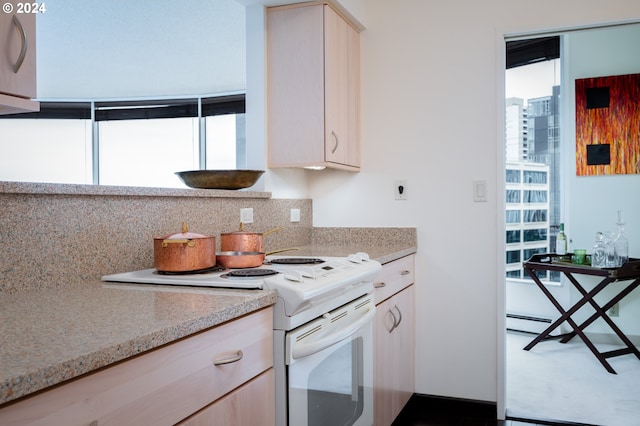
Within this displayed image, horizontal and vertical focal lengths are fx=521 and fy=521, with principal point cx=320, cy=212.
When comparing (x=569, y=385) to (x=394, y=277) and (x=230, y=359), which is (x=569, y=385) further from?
(x=230, y=359)

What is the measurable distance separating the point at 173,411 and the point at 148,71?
5.23m

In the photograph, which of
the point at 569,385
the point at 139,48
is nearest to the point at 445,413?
the point at 569,385

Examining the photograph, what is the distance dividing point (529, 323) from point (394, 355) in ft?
5.07

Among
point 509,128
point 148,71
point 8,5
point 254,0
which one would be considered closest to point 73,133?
point 148,71

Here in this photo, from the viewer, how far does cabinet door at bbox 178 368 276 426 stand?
1090 millimetres

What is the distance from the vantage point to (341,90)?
268 cm

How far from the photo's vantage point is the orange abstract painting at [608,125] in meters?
3.30

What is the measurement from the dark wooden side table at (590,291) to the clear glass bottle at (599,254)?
0.09 meters

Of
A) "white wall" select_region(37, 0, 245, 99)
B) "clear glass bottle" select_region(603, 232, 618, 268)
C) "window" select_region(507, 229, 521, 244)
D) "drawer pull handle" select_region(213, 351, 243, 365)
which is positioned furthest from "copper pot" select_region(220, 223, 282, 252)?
"clear glass bottle" select_region(603, 232, 618, 268)

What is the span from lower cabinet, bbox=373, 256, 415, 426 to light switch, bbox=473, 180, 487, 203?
46cm

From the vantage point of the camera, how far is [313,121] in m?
2.53

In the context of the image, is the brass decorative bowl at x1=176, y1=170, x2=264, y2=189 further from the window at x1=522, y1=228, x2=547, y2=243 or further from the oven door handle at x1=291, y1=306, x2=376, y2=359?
the window at x1=522, y1=228, x2=547, y2=243

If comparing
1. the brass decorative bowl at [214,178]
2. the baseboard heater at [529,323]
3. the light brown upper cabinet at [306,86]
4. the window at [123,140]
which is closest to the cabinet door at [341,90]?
the light brown upper cabinet at [306,86]

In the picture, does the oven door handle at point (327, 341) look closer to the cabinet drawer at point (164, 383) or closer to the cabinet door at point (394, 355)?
the cabinet drawer at point (164, 383)
